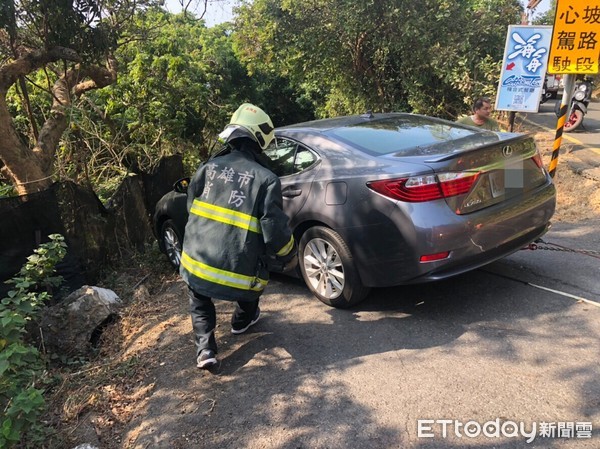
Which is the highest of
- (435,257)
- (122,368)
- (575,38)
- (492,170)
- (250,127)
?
(575,38)

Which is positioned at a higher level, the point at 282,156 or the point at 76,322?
the point at 282,156

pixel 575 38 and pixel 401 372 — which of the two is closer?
pixel 401 372

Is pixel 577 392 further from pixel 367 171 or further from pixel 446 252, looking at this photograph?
pixel 367 171

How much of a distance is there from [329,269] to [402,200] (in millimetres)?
927

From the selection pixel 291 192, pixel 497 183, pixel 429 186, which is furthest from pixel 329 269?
pixel 497 183

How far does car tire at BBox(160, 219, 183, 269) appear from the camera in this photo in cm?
565

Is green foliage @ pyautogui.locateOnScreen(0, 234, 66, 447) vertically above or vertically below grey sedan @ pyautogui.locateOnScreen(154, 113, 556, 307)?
below

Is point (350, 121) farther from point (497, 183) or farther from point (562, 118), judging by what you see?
point (562, 118)

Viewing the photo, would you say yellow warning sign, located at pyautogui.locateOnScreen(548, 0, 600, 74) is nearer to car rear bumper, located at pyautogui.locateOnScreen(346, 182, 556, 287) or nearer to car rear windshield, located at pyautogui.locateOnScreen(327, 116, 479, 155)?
car rear windshield, located at pyautogui.locateOnScreen(327, 116, 479, 155)

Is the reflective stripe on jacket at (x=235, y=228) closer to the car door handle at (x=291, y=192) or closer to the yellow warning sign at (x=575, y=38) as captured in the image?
the car door handle at (x=291, y=192)

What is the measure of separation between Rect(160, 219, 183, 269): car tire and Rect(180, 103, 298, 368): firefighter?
228cm

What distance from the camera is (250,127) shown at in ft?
A: 10.8

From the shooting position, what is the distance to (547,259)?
4.81 metres

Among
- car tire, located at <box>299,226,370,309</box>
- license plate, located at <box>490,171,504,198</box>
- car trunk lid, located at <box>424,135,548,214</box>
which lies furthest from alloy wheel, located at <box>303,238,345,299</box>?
license plate, located at <box>490,171,504,198</box>
